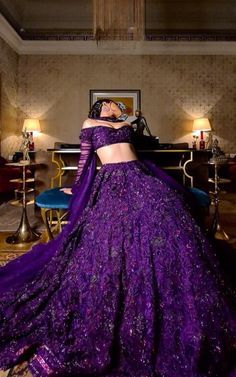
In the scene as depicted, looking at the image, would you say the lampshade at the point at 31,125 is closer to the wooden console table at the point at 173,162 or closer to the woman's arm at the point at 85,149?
the wooden console table at the point at 173,162

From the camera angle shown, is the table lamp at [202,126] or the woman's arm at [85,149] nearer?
the woman's arm at [85,149]

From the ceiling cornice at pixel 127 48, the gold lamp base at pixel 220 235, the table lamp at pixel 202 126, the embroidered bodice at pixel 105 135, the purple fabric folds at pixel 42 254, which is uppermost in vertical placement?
the ceiling cornice at pixel 127 48

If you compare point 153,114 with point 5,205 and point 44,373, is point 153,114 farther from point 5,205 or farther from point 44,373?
point 44,373

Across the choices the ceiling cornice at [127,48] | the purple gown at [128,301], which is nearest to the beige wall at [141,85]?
the ceiling cornice at [127,48]

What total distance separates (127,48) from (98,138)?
572 centimetres

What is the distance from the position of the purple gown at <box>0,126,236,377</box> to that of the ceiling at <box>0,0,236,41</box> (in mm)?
5188

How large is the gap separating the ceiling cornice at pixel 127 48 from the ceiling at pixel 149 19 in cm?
11

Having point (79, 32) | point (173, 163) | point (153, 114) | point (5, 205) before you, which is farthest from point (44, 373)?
point (79, 32)

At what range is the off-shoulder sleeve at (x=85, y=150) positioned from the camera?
1.87 metres

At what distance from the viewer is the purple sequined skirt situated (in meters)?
1.13

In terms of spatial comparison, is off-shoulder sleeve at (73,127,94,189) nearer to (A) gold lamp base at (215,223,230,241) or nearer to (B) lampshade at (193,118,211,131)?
(A) gold lamp base at (215,223,230,241)

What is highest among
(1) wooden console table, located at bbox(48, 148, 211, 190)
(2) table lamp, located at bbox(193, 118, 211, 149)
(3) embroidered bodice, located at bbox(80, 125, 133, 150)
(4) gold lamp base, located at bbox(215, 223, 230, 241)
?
(2) table lamp, located at bbox(193, 118, 211, 149)

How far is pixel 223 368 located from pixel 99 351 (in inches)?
19.4

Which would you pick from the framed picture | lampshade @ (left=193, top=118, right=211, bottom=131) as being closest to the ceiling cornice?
the framed picture
